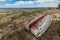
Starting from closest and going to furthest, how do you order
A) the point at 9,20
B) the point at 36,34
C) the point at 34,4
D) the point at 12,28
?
the point at 36,34 → the point at 12,28 → the point at 9,20 → the point at 34,4

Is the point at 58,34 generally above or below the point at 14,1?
below

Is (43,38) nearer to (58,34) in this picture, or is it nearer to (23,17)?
(58,34)

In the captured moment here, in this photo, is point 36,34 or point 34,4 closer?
point 36,34

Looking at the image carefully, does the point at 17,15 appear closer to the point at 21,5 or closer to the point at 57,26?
the point at 21,5

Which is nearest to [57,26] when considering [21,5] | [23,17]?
[23,17]

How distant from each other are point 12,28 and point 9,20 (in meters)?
0.41

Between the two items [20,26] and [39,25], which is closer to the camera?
[39,25]

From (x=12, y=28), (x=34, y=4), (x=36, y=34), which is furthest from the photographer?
(x=34, y=4)

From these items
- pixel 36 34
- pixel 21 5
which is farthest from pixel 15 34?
pixel 21 5

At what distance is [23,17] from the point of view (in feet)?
18.0

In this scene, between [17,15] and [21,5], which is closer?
[17,15]

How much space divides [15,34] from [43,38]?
2.38 ft

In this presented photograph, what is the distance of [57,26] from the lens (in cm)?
502

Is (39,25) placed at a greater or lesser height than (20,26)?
greater
